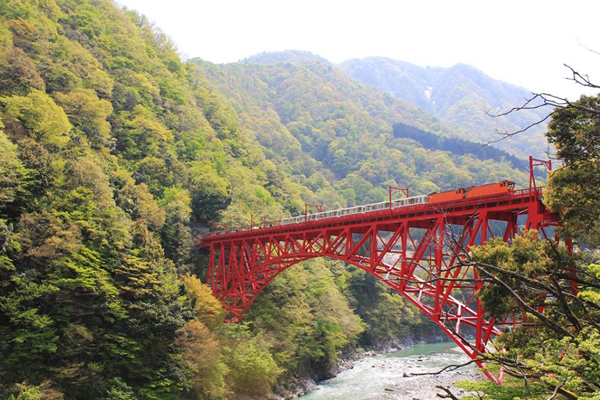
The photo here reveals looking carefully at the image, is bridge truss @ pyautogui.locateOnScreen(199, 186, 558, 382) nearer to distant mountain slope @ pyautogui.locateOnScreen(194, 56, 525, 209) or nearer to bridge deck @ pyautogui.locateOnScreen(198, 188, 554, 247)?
bridge deck @ pyautogui.locateOnScreen(198, 188, 554, 247)

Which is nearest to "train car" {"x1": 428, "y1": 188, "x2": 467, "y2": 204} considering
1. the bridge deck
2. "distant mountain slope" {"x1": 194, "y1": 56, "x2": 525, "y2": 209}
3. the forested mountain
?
the bridge deck

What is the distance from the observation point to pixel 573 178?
1373 centimetres

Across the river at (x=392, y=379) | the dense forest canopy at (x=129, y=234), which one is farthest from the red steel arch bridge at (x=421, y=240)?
the river at (x=392, y=379)

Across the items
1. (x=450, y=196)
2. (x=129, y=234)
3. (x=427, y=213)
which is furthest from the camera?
(x=129, y=234)

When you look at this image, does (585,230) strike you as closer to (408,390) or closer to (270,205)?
(408,390)

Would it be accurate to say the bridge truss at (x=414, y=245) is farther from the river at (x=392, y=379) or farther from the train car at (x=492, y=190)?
the river at (x=392, y=379)

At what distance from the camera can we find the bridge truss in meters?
17.4

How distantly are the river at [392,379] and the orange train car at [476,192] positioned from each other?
35.3ft

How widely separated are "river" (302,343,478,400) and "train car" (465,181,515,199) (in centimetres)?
1124

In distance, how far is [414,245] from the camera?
78.6ft

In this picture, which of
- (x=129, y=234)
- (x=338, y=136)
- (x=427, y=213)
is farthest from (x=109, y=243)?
(x=338, y=136)

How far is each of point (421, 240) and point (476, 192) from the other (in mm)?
3452

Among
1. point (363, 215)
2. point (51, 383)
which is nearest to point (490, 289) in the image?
point (363, 215)

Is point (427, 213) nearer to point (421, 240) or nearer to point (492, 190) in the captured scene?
point (421, 240)
